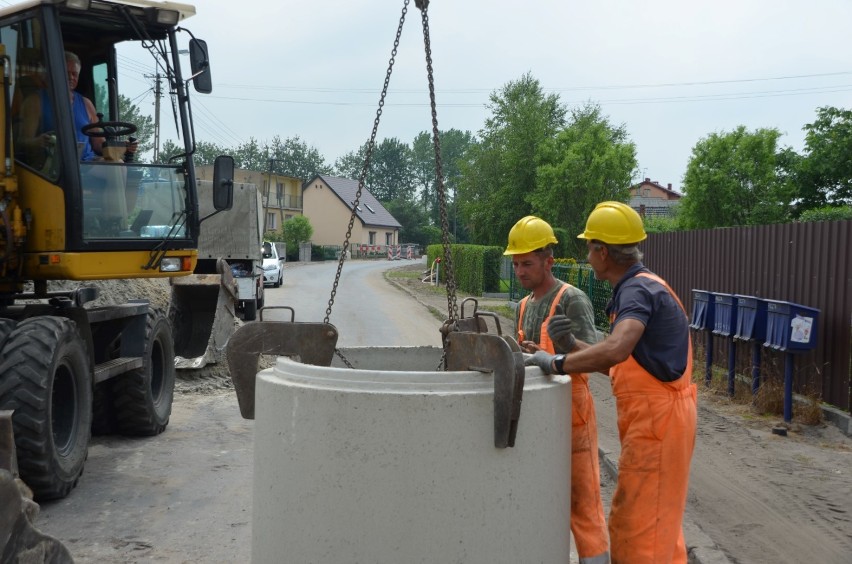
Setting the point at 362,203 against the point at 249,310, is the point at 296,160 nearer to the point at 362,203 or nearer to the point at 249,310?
the point at 362,203

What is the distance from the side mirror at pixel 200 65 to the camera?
7.77 meters

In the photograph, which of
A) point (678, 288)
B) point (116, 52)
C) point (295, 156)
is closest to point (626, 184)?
point (678, 288)

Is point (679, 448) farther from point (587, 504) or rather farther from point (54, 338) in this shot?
point (54, 338)

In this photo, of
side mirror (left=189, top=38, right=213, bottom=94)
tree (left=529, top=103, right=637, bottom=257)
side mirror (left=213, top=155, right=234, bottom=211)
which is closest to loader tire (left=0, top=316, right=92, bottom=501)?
side mirror (left=213, top=155, right=234, bottom=211)

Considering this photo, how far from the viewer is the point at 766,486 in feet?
23.2

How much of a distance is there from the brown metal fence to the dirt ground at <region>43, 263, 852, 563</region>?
58 centimetres

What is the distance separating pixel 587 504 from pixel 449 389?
1.49 meters

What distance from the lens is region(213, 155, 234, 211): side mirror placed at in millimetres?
7723

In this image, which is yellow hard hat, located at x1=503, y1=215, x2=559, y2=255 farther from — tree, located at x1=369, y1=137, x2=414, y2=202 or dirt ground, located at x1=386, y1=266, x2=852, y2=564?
tree, located at x1=369, y1=137, x2=414, y2=202

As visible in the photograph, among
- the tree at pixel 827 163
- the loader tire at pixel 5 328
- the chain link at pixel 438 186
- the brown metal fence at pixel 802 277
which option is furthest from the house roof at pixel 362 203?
the chain link at pixel 438 186

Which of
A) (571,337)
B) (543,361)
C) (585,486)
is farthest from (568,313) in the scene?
(543,361)

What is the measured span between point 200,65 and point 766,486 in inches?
222

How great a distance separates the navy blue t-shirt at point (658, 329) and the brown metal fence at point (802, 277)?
232 inches

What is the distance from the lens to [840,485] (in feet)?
23.3
